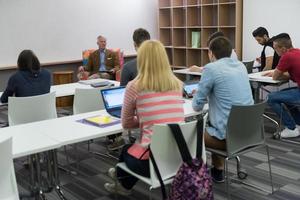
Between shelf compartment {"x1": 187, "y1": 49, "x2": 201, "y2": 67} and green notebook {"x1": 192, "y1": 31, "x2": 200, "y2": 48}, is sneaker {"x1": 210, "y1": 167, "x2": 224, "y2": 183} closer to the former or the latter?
green notebook {"x1": 192, "y1": 31, "x2": 200, "y2": 48}

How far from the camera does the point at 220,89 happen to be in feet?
9.07

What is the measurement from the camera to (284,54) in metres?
4.15

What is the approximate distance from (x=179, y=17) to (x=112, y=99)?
5.02 meters

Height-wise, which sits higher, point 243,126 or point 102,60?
point 102,60

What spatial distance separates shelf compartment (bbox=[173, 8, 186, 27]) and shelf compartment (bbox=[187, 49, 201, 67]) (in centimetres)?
63

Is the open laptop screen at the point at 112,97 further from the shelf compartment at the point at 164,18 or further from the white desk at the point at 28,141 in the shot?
the shelf compartment at the point at 164,18

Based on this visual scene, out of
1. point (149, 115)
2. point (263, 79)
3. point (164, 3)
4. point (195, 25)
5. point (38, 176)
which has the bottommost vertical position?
point (38, 176)

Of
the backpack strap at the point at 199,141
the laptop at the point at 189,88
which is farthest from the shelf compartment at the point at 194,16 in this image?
the backpack strap at the point at 199,141

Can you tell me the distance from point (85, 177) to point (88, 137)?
3.99ft

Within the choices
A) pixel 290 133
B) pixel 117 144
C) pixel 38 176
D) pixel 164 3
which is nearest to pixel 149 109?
pixel 38 176

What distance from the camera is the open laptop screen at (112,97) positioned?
2.98 metres

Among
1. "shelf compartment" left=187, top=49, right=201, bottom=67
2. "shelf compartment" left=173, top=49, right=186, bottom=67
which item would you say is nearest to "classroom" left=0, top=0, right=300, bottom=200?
"shelf compartment" left=187, top=49, right=201, bottom=67

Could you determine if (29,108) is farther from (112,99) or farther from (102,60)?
(102,60)

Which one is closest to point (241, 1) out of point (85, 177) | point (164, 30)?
point (164, 30)
